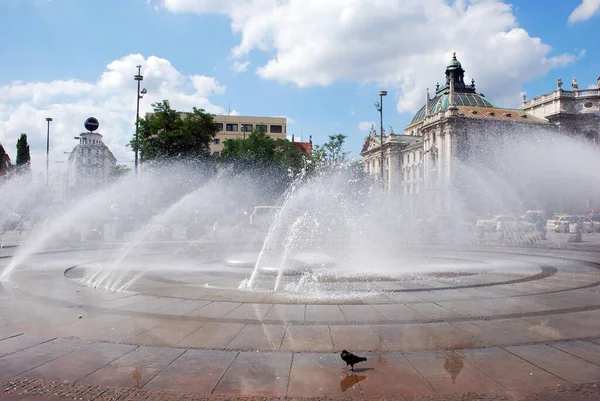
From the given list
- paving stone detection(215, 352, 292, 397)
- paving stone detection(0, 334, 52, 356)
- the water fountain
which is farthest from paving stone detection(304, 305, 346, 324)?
paving stone detection(0, 334, 52, 356)

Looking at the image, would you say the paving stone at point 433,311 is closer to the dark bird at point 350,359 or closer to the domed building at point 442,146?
the dark bird at point 350,359

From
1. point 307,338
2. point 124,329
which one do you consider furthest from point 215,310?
point 307,338

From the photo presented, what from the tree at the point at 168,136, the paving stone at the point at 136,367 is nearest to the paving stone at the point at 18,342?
the paving stone at the point at 136,367

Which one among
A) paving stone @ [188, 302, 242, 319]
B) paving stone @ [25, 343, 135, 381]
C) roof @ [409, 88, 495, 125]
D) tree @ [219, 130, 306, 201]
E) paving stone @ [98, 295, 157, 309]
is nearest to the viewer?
paving stone @ [25, 343, 135, 381]

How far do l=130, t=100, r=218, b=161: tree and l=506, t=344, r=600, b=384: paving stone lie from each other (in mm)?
50230

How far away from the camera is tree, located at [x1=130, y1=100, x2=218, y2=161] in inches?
2060

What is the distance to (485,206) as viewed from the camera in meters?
69.9

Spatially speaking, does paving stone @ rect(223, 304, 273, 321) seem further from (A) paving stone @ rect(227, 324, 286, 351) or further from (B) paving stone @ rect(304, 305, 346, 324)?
(B) paving stone @ rect(304, 305, 346, 324)

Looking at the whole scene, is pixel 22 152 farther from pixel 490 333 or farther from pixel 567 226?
pixel 490 333

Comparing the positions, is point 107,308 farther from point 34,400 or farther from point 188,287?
point 34,400

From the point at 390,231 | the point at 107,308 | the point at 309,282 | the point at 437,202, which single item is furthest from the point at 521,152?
the point at 107,308

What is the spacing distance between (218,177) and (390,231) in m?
34.0

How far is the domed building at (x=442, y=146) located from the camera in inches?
3194

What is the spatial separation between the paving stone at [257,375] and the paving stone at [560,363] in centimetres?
299
